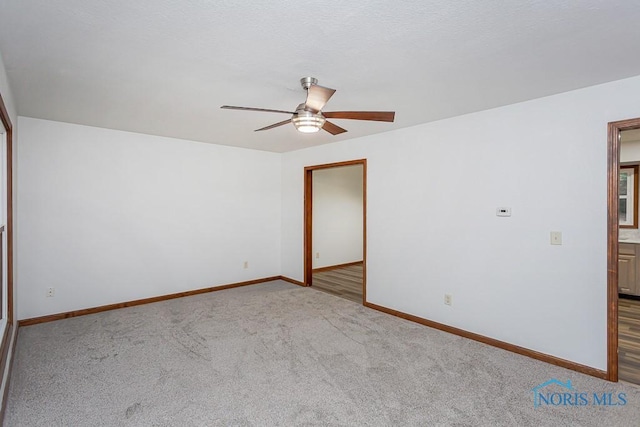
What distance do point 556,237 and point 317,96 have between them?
2.29m

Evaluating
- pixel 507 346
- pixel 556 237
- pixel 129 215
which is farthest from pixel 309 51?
pixel 129 215

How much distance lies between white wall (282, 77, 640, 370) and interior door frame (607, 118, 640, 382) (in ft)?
0.13

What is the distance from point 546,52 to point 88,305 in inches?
198

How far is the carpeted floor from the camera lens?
6.74 ft

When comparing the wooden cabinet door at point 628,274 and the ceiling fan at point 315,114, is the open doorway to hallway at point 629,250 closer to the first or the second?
the wooden cabinet door at point 628,274

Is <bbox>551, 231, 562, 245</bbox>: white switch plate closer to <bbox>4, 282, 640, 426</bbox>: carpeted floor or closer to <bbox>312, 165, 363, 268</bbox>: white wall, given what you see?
<bbox>4, 282, 640, 426</bbox>: carpeted floor

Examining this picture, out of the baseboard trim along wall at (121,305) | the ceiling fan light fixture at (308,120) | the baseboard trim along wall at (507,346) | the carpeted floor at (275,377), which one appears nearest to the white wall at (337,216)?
the baseboard trim along wall at (121,305)

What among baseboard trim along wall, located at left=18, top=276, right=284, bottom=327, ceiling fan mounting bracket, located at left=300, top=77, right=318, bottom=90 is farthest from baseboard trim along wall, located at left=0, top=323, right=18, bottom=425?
ceiling fan mounting bracket, located at left=300, top=77, right=318, bottom=90

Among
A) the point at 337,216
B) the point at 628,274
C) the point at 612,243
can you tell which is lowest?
the point at 628,274

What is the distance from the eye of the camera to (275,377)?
8.23ft

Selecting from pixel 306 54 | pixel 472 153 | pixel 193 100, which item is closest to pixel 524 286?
pixel 472 153

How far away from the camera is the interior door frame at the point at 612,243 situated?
2.46 metres

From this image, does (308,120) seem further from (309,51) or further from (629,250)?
(629,250)

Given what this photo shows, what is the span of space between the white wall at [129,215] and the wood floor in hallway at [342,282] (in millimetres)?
999
